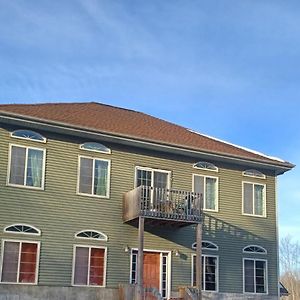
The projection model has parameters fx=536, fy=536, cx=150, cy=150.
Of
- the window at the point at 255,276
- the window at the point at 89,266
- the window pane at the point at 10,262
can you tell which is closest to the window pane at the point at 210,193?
the window at the point at 255,276

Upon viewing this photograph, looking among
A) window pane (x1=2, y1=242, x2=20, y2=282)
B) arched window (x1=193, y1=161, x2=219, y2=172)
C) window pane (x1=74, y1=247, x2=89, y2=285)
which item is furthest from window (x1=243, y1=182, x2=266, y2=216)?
window pane (x1=2, y1=242, x2=20, y2=282)

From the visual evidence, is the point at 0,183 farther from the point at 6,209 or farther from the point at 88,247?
the point at 88,247

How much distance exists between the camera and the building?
691 inches

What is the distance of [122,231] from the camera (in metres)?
19.1

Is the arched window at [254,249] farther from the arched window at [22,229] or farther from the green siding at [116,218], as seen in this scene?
the arched window at [22,229]

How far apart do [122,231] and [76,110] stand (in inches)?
206

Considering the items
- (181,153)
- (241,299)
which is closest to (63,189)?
(181,153)

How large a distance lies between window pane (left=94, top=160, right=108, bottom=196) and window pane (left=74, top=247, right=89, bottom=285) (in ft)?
6.89

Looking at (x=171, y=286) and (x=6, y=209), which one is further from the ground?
(x=6, y=209)

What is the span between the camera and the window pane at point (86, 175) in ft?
61.9

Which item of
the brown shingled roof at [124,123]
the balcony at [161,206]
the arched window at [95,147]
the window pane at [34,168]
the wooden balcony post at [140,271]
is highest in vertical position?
the brown shingled roof at [124,123]

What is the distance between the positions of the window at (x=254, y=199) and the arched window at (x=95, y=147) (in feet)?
20.8

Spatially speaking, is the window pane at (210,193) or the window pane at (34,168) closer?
the window pane at (34,168)

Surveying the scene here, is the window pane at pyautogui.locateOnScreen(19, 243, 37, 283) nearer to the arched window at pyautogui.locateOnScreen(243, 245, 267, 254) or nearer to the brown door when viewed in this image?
the brown door
